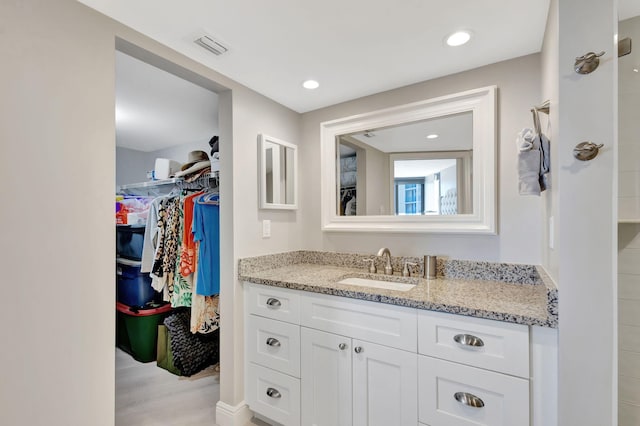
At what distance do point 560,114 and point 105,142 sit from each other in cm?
178

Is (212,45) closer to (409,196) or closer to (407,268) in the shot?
(409,196)

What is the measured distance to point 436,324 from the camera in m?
1.29

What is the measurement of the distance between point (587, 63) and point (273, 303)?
1.75m

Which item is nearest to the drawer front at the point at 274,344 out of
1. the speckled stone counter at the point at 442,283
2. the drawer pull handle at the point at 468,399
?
the speckled stone counter at the point at 442,283

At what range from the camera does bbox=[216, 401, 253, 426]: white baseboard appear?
1.83 meters

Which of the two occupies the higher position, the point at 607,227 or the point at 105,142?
the point at 105,142

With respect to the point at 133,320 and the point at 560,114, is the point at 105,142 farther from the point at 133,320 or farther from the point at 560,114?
the point at 133,320

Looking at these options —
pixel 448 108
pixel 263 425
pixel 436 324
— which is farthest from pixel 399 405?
pixel 448 108

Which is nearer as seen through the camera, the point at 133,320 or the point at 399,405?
the point at 399,405

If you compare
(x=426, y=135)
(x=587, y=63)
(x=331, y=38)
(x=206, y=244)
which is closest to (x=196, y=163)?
(x=206, y=244)

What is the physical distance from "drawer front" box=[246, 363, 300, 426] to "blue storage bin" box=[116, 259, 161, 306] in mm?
1538

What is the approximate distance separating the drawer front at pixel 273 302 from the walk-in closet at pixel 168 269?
19.4 inches

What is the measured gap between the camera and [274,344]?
1.77m

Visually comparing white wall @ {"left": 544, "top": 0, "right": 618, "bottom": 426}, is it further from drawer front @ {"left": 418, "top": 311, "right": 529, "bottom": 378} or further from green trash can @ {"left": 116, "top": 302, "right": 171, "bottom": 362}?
green trash can @ {"left": 116, "top": 302, "right": 171, "bottom": 362}
